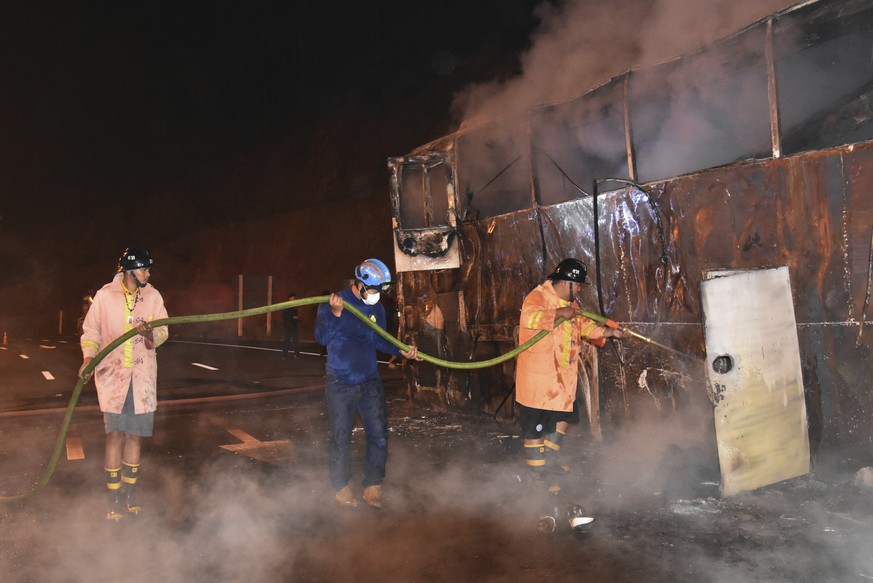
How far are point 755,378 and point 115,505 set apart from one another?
510 centimetres

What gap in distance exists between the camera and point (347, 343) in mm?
6004

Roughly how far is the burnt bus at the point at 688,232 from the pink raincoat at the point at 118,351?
12.7 ft

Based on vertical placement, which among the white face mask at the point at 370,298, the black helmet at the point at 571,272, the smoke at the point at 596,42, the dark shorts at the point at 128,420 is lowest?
the dark shorts at the point at 128,420

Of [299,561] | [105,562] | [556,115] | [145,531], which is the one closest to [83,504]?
[145,531]

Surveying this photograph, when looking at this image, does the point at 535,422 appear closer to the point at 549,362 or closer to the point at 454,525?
the point at 549,362

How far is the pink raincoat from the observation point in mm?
5605

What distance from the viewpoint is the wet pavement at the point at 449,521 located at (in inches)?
176

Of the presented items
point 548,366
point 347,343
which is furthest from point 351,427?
point 548,366

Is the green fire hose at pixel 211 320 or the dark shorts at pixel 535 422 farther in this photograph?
the dark shorts at pixel 535 422

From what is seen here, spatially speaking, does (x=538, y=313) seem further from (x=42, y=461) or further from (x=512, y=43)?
(x=512, y=43)

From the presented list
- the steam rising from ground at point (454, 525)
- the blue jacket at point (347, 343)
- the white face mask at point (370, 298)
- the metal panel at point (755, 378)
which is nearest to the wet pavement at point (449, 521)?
the steam rising from ground at point (454, 525)

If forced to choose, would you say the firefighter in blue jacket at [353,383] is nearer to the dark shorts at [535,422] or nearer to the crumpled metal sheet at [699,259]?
the dark shorts at [535,422]

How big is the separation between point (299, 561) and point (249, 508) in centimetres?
134

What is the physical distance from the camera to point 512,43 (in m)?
36.0
